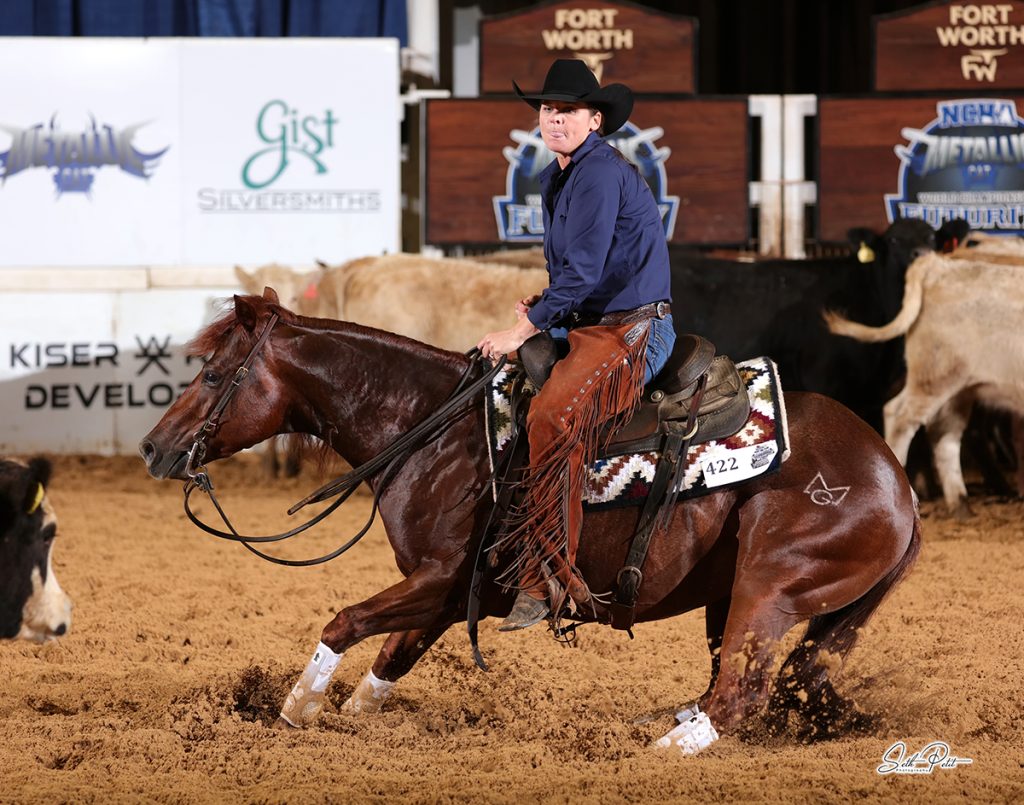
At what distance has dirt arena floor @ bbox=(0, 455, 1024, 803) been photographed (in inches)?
130

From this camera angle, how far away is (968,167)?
371 inches

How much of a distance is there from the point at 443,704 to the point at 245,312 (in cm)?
151

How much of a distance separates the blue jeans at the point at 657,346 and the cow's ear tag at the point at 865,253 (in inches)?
202

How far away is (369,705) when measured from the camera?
3938 mm

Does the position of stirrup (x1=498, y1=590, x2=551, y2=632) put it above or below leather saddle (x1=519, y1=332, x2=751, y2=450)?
below

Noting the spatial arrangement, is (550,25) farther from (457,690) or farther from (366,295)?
(457,690)

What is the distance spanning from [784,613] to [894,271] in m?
5.31

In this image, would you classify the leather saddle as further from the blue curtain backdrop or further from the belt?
the blue curtain backdrop

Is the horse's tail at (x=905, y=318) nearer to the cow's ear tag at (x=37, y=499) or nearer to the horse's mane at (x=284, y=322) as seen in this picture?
the horse's mane at (x=284, y=322)

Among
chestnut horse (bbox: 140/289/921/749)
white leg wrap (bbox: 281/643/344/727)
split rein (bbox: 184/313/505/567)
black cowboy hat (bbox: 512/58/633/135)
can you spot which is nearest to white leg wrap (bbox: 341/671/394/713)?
chestnut horse (bbox: 140/289/921/749)

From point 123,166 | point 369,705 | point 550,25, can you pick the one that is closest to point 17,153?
point 123,166

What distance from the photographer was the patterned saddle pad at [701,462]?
368 cm

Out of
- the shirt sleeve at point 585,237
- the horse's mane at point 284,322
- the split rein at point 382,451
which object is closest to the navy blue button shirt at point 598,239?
the shirt sleeve at point 585,237

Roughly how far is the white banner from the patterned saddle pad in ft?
20.5
